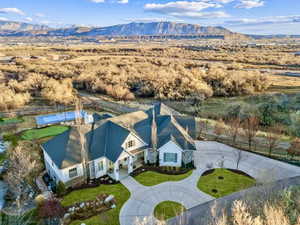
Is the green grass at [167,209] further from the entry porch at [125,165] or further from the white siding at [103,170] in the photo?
the white siding at [103,170]

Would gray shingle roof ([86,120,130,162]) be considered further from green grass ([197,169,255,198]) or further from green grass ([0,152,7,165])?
green grass ([0,152,7,165])

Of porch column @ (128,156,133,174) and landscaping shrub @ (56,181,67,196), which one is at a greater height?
porch column @ (128,156,133,174)

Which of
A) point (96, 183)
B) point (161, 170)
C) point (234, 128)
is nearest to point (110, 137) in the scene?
point (96, 183)

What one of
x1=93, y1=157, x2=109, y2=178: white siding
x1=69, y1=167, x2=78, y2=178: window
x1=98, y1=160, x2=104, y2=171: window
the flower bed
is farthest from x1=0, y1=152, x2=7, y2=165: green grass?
the flower bed

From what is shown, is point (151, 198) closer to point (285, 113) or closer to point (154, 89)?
point (285, 113)

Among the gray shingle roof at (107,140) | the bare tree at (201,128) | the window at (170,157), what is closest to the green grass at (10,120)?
the gray shingle roof at (107,140)

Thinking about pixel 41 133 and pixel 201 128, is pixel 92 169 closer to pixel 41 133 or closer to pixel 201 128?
pixel 41 133
